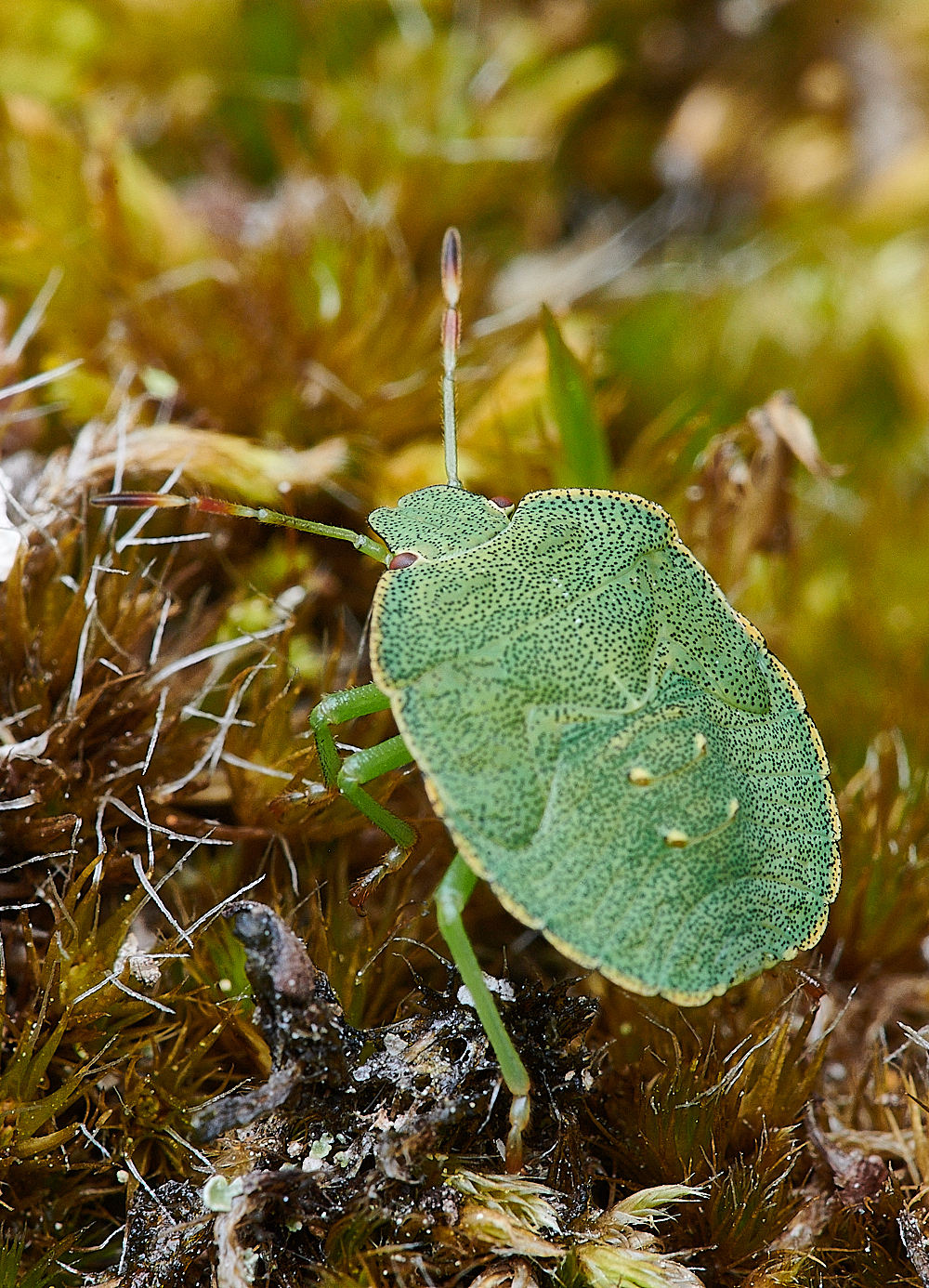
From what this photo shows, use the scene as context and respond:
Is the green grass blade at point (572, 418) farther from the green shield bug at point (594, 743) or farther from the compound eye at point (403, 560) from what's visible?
the compound eye at point (403, 560)

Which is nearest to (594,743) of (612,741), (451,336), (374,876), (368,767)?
(612,741)

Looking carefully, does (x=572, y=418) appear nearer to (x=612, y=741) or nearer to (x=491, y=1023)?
(x=612, y=741)

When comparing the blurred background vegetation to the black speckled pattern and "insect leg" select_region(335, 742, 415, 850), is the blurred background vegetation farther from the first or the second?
the black speckled pattern

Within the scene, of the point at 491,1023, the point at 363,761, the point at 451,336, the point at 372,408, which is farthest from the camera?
the point at 372,408

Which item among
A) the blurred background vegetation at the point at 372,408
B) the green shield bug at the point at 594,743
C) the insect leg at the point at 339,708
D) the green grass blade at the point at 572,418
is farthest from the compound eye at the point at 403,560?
the green grass blade at the point at 572,418

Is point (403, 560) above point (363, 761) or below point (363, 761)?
above

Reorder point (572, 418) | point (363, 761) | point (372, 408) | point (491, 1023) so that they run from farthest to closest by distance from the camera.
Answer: point (372, 408) → point (572, 418) → point (363, 761) → point (491, 1023)
